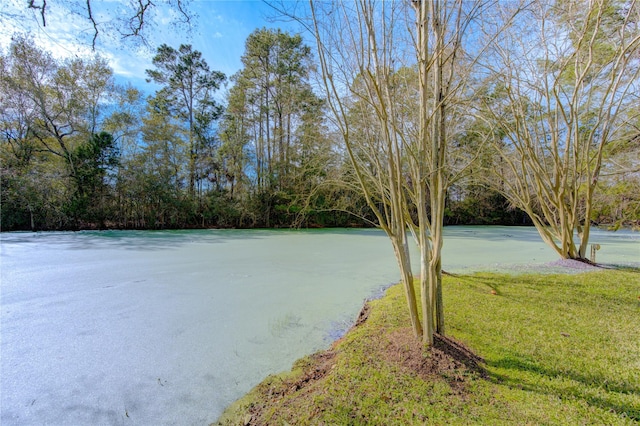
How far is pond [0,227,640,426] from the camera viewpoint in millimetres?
1450

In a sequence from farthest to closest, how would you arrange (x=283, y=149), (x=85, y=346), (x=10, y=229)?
(x=283, y=149) → (x=10, y=229) → (x=85, y=346)

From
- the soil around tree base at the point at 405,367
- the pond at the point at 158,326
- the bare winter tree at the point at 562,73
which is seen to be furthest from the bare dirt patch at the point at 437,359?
the bare winter tree at the point at 562,73

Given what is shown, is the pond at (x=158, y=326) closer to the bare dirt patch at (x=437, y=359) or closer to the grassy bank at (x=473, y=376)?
the grassy bank at (x=473, y=376)

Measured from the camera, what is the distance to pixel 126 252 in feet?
18.7

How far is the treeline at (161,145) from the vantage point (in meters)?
9.41

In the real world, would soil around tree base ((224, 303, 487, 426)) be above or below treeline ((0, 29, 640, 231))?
below

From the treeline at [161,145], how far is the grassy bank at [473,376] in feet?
21.6

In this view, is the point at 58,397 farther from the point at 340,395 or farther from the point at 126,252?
the point at 126,252

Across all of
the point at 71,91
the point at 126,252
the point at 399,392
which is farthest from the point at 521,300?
the point at 71,91

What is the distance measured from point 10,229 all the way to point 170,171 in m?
5.10

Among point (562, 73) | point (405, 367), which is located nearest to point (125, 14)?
point (405, 367)

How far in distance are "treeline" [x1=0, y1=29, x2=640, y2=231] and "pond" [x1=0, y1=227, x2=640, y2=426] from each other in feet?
14.8

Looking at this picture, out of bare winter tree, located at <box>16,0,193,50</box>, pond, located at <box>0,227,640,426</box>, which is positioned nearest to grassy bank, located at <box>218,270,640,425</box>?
pond, located at <box>0,227,640,426</box>

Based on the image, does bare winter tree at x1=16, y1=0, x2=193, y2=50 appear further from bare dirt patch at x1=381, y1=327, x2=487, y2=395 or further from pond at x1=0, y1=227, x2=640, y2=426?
bare dirt patch at x1=381, y1=327, x2=487, y2=395
